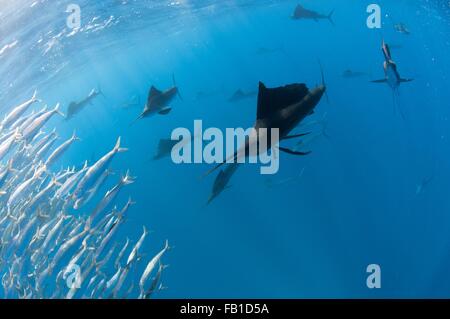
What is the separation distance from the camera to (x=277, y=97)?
12.0 feet

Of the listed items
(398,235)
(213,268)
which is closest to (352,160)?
(398,235)

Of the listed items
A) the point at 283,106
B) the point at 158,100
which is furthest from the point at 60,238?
the point at 283,106

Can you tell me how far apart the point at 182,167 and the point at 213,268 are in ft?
27.4

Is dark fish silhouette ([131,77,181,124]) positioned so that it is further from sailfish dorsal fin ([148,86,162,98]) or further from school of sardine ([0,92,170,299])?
school of sardine ([0,92,170,299])

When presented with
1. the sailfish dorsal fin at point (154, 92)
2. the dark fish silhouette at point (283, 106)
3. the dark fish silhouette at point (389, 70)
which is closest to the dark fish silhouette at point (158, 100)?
the sailfish dorsal fin at point (154, 92)

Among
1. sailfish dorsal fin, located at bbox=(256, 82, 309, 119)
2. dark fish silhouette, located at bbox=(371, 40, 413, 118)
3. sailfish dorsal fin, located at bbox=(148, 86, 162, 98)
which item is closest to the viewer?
sailfish dorsal fin, located at bbox=(256, 82, 309, 119)

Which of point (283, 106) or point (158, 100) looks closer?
point (283, 106)

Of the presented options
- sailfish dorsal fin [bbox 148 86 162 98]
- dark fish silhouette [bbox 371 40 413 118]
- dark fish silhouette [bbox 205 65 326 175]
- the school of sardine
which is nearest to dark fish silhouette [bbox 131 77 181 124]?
sailfish dorsal fin [bbox 148 86 162 98]

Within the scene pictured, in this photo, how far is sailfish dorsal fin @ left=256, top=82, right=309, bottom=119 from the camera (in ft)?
11.8

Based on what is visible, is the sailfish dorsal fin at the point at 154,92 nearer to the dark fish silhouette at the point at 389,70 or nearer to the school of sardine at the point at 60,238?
the school of sardine at the point at 60,238

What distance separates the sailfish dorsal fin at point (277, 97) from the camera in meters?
3.58

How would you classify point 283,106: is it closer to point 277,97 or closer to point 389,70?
point 277,97

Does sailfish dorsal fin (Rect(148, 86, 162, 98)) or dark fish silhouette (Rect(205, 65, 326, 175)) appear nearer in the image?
dark fish silhouette (Rect(205, 65, 326, 175))
